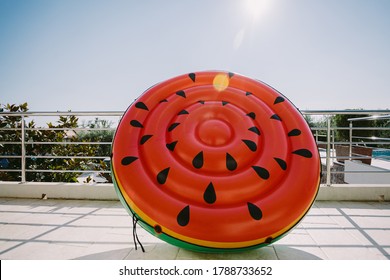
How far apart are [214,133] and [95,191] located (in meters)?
1.87

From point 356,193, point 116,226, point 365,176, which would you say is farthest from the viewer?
point 365,176

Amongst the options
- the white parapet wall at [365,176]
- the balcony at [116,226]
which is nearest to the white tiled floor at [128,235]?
the balcony at [116,226]

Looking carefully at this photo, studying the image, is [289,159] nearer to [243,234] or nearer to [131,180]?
[243,234]

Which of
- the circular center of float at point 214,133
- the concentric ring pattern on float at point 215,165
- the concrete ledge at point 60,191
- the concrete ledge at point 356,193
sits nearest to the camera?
the concentric ring pattern on float at point 215,165

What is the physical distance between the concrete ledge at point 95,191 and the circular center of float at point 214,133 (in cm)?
161

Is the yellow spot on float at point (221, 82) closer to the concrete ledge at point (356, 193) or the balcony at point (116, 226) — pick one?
the balcony at point (116, 226)

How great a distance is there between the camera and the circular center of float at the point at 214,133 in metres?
1.55

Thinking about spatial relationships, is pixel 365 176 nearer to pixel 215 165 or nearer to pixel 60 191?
pixel 215 165

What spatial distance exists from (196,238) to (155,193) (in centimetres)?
32

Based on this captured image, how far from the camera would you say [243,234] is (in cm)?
132

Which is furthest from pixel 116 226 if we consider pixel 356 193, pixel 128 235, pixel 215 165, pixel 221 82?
pixel 356 193

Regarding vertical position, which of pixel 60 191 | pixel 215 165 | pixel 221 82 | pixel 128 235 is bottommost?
pixel 128 235

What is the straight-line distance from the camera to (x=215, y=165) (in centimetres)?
147

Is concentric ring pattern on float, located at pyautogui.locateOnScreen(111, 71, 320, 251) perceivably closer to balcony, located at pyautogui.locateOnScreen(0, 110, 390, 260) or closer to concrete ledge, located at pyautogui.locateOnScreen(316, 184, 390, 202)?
balcony, located at pyautogui.locateOnScreen(0, 110, 390, 260)
